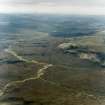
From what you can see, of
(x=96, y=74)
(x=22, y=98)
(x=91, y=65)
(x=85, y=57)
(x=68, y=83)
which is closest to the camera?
(x=22, y=98)

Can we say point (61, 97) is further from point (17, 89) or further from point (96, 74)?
point (96, 74)

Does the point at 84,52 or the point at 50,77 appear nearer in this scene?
the point at 50,77

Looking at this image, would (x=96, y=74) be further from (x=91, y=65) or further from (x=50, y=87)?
(x=50, y=87)

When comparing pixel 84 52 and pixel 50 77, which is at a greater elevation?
pixel 84 52

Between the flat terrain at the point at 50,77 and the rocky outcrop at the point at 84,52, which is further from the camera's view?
the rocky outcrop at the point at 84,52

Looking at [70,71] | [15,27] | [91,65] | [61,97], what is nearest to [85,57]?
[91,65]

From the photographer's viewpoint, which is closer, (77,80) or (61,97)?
(61,97)

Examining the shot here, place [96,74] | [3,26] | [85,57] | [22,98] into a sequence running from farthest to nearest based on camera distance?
[3,26] < [85,57] < [96,74] < [22,98]

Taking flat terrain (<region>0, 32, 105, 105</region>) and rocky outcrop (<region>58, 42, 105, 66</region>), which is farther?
rocky outcrop (<region>58, 42, 105, 66</region>)

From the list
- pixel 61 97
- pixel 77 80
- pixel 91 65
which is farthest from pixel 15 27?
pixel 61 97
